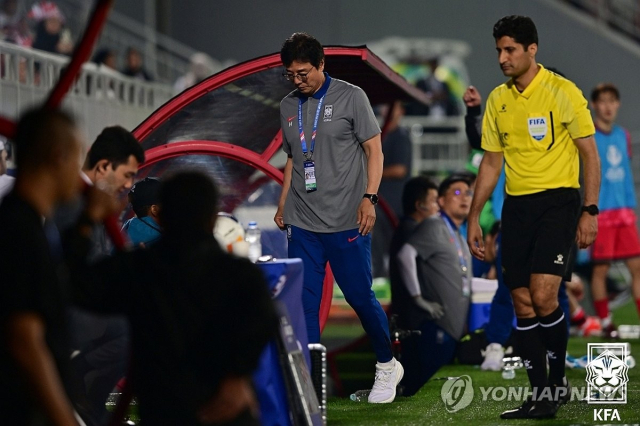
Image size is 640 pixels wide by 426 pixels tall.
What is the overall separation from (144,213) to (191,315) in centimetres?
331

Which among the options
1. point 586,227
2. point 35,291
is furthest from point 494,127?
point 35,291

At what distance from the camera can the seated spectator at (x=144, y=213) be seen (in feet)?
22.9

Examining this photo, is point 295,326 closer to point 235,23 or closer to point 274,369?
point 274,369

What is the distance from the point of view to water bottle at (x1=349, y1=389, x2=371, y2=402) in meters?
7.67

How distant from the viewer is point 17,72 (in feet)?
34.4

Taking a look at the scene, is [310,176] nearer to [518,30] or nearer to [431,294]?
[518,30]

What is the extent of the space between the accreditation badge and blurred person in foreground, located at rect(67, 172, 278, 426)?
2942 mm

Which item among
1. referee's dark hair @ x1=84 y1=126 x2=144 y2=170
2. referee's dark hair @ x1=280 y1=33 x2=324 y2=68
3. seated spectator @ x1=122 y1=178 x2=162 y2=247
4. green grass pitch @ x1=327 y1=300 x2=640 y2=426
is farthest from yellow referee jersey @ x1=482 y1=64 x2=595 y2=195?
referee's dark hair @ x1=84 y1=126 x2=144 y2=170

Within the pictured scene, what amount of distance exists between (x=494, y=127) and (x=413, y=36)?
16.6 metres

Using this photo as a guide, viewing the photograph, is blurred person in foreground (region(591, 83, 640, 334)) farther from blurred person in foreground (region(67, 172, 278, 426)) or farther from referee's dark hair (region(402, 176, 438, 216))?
blurred person in foreground (region(67, 172, 278, 426))

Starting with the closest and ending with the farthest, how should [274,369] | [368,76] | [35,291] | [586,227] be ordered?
1. [35,291]
2. [274,369]
3. [586,227]
4. [368,76]

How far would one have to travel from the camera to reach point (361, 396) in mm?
7734

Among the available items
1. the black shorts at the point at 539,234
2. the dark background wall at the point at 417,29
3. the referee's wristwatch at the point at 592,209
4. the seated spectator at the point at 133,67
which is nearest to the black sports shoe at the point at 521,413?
the black shorts at the point at 539,234

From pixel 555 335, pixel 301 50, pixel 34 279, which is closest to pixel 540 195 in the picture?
pixel 555 335
